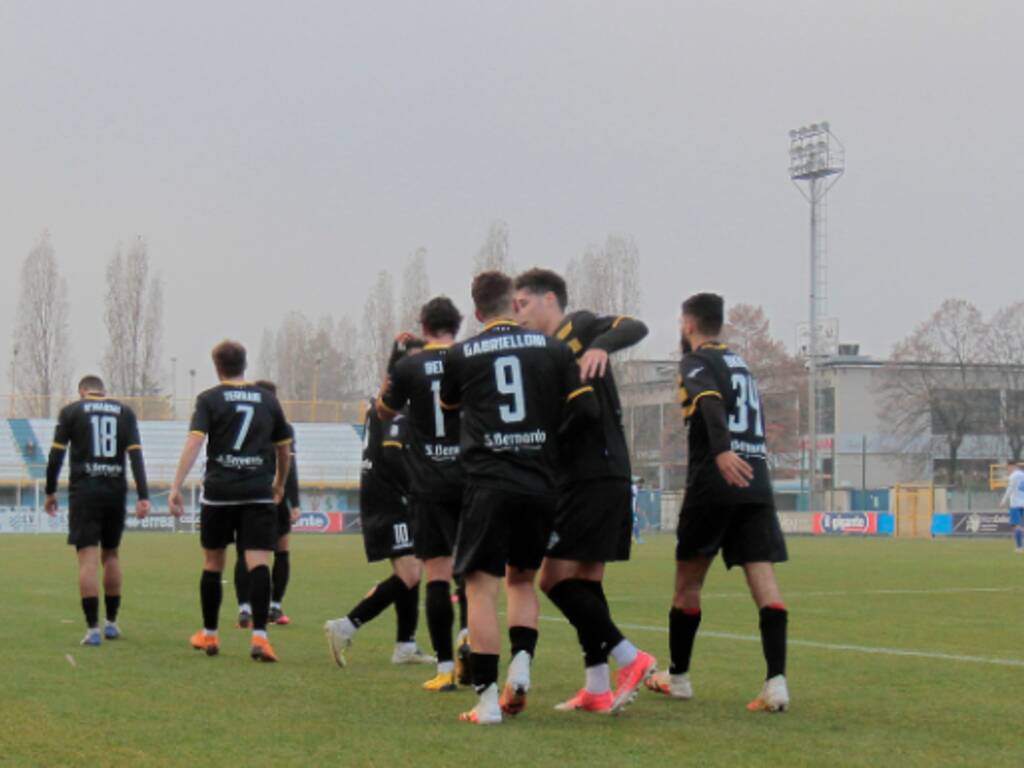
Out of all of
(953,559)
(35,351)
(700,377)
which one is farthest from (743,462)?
(35,351)

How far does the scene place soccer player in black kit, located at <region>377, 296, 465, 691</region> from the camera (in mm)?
8406

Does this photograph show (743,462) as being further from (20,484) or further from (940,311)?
(940,311)

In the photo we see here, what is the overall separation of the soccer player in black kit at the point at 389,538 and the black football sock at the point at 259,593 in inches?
16.3

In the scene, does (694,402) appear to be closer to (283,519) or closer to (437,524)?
(437,524)

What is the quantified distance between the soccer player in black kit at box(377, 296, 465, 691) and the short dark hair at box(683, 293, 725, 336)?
50.5 inches

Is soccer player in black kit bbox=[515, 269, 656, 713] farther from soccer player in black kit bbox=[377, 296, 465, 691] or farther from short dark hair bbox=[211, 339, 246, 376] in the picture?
short dark hair bbox=[211, 339, 246, 376]

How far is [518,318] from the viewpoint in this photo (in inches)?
301

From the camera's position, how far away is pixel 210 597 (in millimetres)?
10305

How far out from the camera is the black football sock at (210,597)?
10.3 metres

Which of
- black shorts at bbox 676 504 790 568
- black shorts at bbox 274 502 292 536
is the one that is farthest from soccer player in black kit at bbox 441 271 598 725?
black shorts at bbox 274 502 292 536

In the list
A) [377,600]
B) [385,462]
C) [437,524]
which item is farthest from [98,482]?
[437,524]

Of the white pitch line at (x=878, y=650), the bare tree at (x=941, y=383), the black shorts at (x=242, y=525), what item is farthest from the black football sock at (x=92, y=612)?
the bare tree at (x=941, y=383)

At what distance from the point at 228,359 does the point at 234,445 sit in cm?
56

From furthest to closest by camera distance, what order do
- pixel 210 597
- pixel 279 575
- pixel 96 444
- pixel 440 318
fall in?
pixel 279 575
pixel 96 444
pixel 210 597
pixel 440 318
